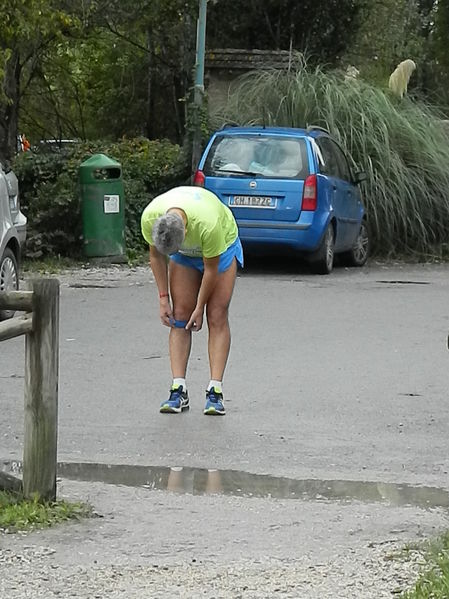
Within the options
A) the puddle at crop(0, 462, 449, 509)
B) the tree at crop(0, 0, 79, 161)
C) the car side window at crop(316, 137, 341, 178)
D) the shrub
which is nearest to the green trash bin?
the shrub

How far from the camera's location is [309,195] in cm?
1576

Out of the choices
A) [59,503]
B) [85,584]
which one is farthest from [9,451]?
[85,584]

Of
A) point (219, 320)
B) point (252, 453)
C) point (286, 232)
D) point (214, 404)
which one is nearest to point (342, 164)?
point (286, 232)

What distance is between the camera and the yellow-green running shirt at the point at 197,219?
780cm

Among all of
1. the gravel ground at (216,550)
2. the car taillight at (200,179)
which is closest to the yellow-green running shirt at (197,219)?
the gravel ground at (216,550)

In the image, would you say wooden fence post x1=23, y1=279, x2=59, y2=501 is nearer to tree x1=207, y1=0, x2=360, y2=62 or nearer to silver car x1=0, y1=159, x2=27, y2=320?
silver car x1=0, y1=159, x2=27, y2=320

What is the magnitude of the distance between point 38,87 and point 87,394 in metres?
21.8

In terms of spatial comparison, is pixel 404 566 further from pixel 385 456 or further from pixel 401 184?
pixel 401 184

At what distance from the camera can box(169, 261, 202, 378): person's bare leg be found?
8.21 metres

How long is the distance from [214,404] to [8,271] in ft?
13.6

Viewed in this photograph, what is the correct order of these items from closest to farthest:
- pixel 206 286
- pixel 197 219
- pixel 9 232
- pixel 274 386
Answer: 1. pixel 197 219
2. pixel 206 286
3. pixel 274 386
4. pixel 9 232

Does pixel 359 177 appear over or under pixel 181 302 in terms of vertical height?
under

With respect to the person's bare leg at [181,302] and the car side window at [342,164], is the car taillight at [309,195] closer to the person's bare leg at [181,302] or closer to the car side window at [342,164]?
the car side window at [342,164]

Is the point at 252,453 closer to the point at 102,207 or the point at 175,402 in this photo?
the point at 175,402
